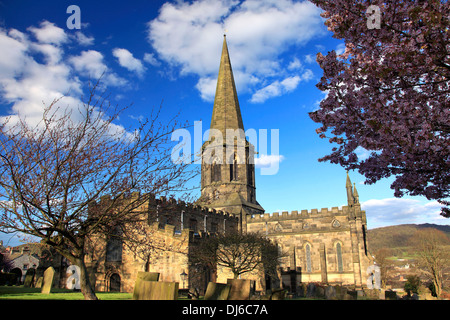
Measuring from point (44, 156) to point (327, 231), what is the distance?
112 feet

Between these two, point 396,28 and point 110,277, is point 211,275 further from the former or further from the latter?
point 396,28

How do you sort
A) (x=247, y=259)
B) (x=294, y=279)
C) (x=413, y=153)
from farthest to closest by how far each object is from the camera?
(x=294, y=279) → (x=247, y=259) → (x=413, y=153)

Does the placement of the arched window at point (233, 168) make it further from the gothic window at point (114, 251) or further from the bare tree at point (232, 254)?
the gothic window at point (114, 251)

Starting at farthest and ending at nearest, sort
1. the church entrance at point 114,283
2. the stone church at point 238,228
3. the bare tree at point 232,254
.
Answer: the church entrance at point 114,283 < the stone church at point 238,228 < the bare tree at point 232,254

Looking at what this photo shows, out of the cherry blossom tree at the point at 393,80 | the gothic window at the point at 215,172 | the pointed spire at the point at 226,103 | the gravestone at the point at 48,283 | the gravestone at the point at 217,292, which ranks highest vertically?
the pointed spire at the point at 226,103

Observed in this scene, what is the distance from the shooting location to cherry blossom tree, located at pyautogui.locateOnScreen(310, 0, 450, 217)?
5723 mm

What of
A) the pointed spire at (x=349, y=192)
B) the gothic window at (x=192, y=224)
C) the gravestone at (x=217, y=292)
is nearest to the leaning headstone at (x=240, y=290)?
the gravestone at (x=217, y=292)

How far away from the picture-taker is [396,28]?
6.30 metres

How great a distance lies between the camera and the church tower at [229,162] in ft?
142

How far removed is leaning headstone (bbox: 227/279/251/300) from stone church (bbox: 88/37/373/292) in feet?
56.0

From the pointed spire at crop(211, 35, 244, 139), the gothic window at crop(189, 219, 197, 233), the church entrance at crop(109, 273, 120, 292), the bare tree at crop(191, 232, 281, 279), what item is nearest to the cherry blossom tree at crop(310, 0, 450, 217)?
the bare tree at crop(191, 232, 281, 279)

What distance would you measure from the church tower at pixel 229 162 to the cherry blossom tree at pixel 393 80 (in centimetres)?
3413

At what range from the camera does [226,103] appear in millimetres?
47375
